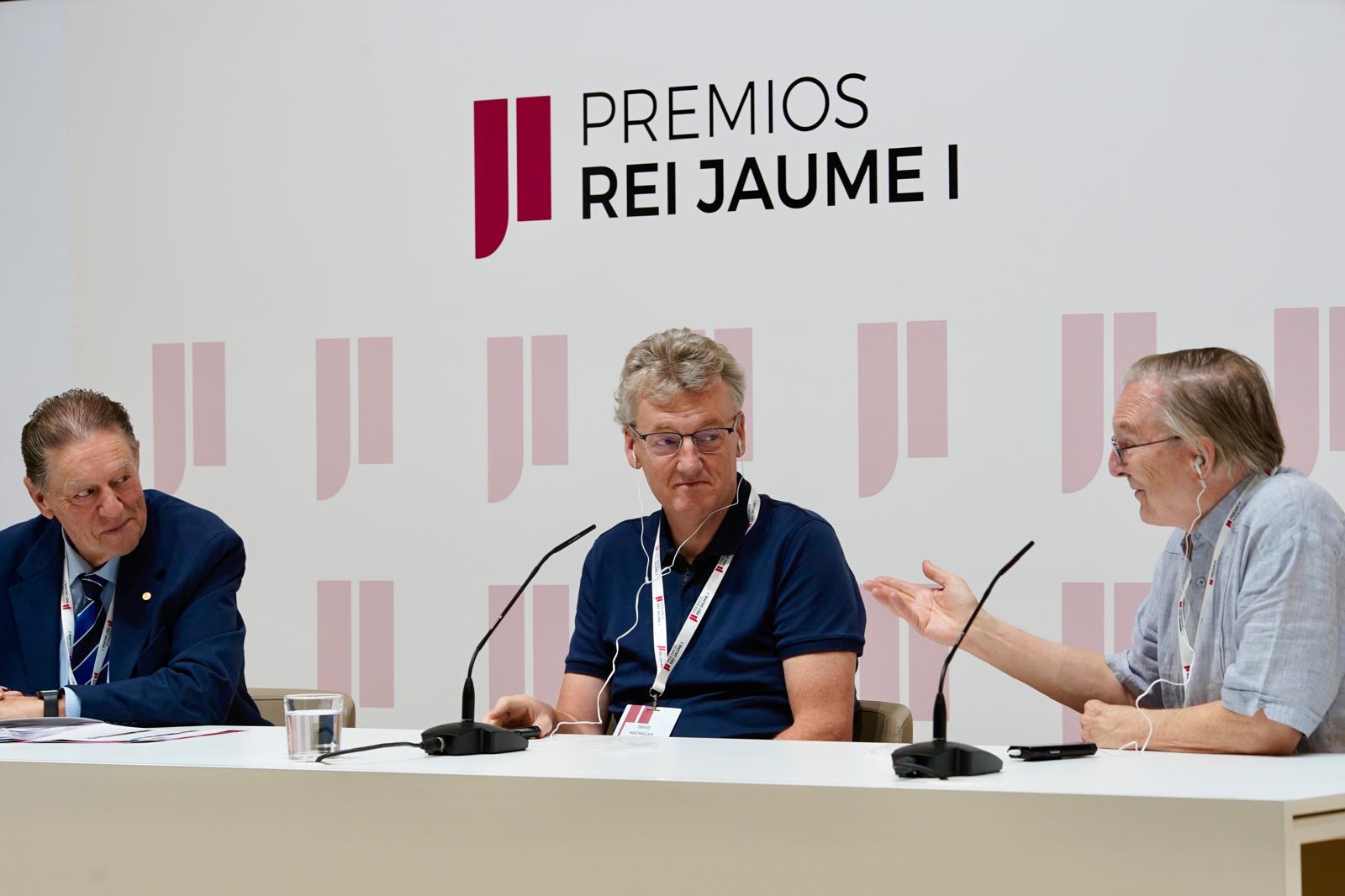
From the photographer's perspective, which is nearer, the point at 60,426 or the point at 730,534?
the point at 730,534

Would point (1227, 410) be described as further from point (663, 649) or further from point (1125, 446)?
point (663, 649)

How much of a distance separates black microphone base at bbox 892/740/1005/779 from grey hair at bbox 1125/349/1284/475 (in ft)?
2.53

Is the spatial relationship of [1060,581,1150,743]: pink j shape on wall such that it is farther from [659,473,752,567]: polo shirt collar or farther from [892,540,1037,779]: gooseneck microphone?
[892,540,1037,779]: gooseneck microphone

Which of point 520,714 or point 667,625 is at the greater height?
point 667,625

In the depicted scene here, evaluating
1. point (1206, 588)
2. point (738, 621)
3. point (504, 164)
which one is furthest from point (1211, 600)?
point (504, 164)

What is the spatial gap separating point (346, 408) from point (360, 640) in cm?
71

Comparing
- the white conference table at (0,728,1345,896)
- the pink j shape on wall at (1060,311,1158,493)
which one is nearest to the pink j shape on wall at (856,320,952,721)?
the pink j shape on wall at (1060,311,1158,493)

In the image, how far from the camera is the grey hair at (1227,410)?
7.11 feet

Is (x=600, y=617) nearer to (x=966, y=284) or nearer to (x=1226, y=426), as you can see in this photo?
(x=1226, y=426)

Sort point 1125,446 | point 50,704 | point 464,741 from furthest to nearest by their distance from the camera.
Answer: point 50,704 < point 1125,446 < point 464,741

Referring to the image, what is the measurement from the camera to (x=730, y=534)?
262 centimetres

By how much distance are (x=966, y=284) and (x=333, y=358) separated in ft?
6.19

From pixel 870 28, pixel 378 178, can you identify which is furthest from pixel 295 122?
pixel 870 28

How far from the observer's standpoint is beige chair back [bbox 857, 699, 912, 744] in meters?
2.57
